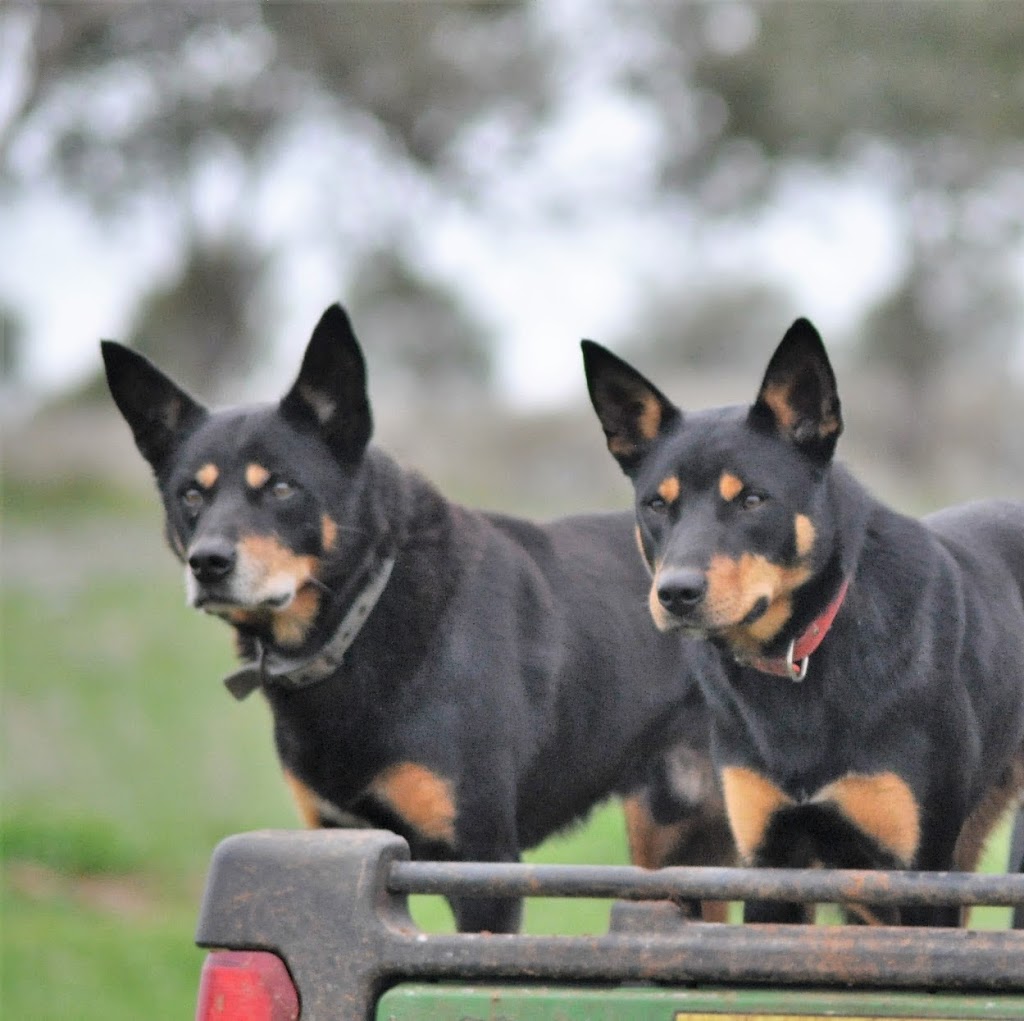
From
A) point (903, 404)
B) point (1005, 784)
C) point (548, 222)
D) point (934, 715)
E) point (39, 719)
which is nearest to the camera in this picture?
point (934, 715)

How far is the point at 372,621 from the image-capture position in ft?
16.7

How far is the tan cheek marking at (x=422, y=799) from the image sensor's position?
4820 millimetres

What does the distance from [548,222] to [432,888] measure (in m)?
22.1

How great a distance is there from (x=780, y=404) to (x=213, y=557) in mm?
1509

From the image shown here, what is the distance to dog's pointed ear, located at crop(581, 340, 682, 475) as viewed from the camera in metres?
4.47

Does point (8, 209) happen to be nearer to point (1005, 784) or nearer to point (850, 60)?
point (850, 60)

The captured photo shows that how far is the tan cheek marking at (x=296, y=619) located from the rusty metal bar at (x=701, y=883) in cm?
236

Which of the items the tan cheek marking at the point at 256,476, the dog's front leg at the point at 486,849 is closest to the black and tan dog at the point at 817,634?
the dog's front leg at the point at 486,849

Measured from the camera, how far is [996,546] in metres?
4.78

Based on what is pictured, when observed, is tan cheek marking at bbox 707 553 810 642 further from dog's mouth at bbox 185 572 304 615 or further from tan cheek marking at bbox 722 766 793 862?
dog's mouth at bbox 185 572 304 615

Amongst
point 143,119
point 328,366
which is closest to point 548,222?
point 143,119

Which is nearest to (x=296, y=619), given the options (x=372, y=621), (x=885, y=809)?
(x=372, y=621)

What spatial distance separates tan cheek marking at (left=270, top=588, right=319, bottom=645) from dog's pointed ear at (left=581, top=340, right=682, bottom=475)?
1.02 m

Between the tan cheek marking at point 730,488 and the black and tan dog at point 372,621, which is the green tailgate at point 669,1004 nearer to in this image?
the tan cheek marking at point 730,488
